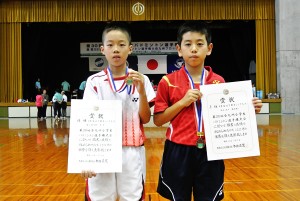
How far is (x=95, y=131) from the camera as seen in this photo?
7.66 feet

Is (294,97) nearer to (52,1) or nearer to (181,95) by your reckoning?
(52,1)

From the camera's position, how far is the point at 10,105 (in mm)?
18594

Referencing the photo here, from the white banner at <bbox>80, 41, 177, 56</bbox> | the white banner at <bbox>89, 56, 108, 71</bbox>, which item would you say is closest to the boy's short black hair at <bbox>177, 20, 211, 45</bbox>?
the white banner at <bbox>80, 41, 177, 56</bbox>

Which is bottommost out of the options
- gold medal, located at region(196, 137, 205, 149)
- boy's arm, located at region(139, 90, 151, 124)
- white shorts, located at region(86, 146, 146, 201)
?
white shorts, located at region(86, 146, 146, 201)

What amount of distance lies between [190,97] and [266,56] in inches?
701

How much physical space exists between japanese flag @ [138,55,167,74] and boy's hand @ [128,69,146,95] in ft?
66.6

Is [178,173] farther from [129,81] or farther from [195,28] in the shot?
[195,28]

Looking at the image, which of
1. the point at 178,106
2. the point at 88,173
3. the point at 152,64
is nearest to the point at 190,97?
the point at 178,106

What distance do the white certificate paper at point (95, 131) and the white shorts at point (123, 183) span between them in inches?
4.3

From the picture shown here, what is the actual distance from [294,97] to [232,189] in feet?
49.5

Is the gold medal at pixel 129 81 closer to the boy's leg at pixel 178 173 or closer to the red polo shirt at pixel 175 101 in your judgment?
the red polo shirt at pixel 175 101

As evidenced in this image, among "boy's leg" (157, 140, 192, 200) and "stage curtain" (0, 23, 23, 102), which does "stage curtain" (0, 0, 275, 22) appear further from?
"boy's leg" (157, 140, 192, 200)

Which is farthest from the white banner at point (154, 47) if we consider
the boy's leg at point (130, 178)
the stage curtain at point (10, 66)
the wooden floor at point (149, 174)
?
the boy's leg at point (130, 178)

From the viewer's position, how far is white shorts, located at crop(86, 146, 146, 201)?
237 cm
